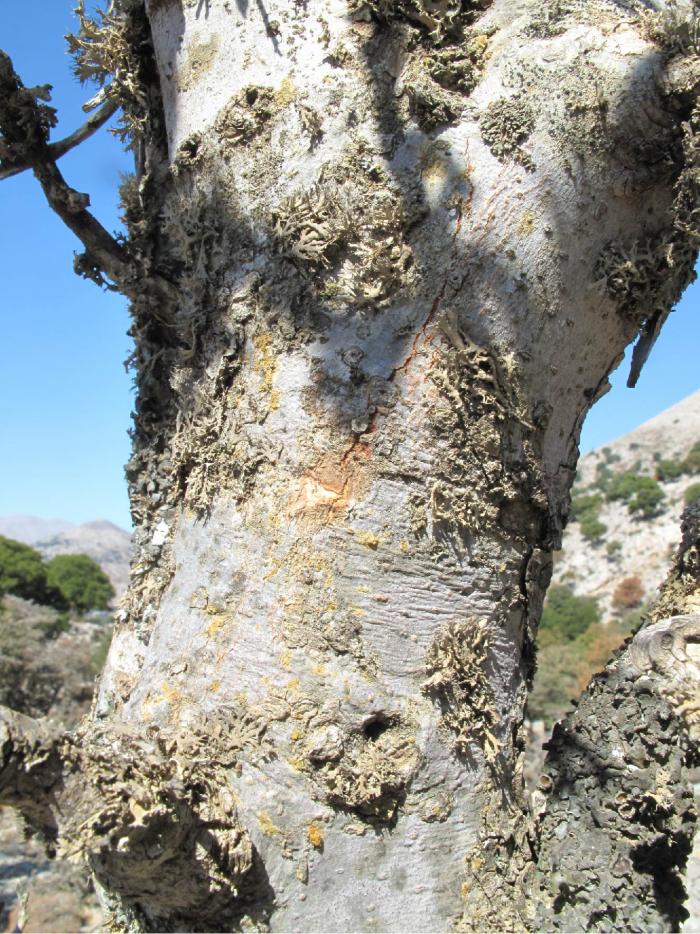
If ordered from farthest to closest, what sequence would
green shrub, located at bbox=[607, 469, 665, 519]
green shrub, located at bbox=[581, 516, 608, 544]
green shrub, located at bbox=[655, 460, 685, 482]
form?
green shrub, located at bbox=[655, 460, 685, 482] → green shrub, located at bbox=[581, 516, 608, 544] → green shrub, located at bbox=[607, 469, 665, 519]

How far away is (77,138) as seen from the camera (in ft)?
5.76

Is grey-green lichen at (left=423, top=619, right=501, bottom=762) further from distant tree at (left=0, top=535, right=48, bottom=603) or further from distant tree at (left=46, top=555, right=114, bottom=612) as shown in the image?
distant tree at (left=46, top=555, right=114, bottom=612)

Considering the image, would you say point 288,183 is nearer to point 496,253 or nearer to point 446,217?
point 446,217

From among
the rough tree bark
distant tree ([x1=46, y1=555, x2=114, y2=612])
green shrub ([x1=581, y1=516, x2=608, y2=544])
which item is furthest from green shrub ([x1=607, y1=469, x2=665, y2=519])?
the rough tree bark

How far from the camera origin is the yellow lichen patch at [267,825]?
1125 mm

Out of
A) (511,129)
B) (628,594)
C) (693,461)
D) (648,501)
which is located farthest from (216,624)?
(693,461)

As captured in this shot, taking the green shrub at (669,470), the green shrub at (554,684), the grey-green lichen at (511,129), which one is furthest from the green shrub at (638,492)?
the grey-green lichen at (511,129)

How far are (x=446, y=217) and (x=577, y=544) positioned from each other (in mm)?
43479

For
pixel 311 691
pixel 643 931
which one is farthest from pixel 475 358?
pixel 643 931

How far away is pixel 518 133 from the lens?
1281 mm

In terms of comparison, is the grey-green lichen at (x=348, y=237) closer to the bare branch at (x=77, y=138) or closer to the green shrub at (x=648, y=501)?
the bare branch at (x=77, y=138)

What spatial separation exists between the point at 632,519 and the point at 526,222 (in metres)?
41.4

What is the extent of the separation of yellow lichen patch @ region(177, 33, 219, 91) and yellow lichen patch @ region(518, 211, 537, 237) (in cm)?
71

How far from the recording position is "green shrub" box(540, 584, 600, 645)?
31.2m
